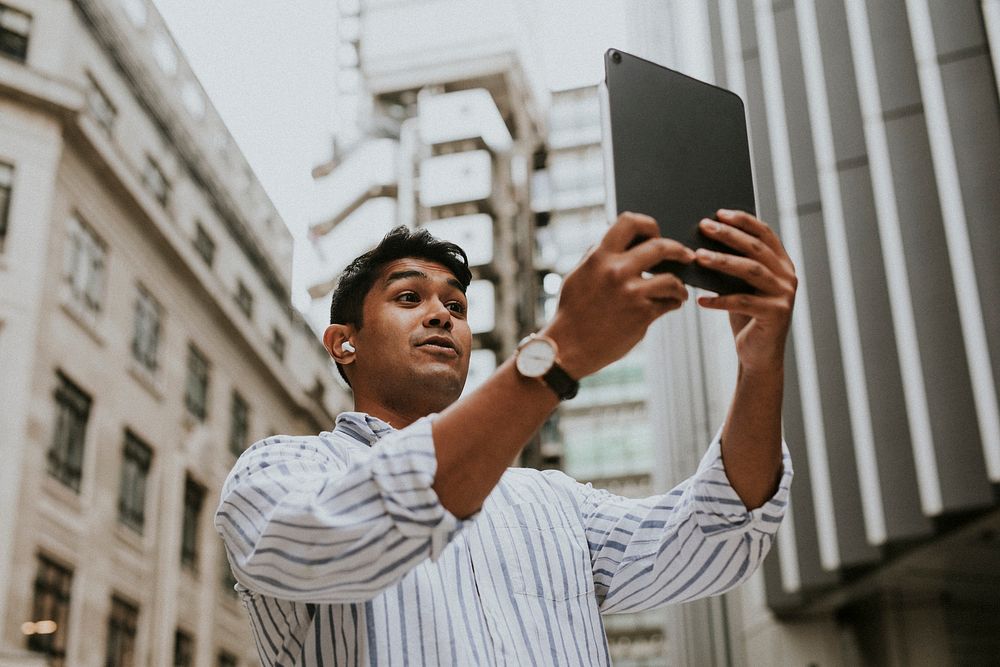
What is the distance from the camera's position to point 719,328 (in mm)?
9422

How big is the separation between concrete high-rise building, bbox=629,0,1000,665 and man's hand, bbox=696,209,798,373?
5370 millimetres

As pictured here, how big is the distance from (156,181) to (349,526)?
1099 cm

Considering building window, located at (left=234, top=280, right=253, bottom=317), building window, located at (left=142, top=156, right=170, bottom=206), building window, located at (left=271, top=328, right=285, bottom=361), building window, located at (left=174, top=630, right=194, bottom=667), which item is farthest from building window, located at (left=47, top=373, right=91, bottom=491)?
building window, located at (left=271, top=328, right=285, bottom=361)

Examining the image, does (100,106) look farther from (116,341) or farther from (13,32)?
(116,341)

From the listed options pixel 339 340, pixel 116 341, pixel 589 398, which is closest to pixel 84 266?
pixel 116 341

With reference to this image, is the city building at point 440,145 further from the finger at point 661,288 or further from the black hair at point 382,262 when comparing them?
the finger at point 661,288

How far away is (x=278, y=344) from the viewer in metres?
15.4

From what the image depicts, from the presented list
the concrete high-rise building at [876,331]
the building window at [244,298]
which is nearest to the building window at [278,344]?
the building window at [244,298]

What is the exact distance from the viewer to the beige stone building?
27.9 ft

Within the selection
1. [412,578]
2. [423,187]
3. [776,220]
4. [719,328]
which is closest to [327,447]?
[412,578]

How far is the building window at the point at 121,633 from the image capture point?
31.2 ft

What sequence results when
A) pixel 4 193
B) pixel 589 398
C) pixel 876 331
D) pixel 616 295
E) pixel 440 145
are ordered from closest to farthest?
pixel 616 295
pixel 876 331
pixel 4 193
pixel 440 145
pixel 589 398

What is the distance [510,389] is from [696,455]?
8.73 meters

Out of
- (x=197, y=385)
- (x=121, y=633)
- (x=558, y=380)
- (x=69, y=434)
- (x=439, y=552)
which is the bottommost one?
(x=439, y=552)
